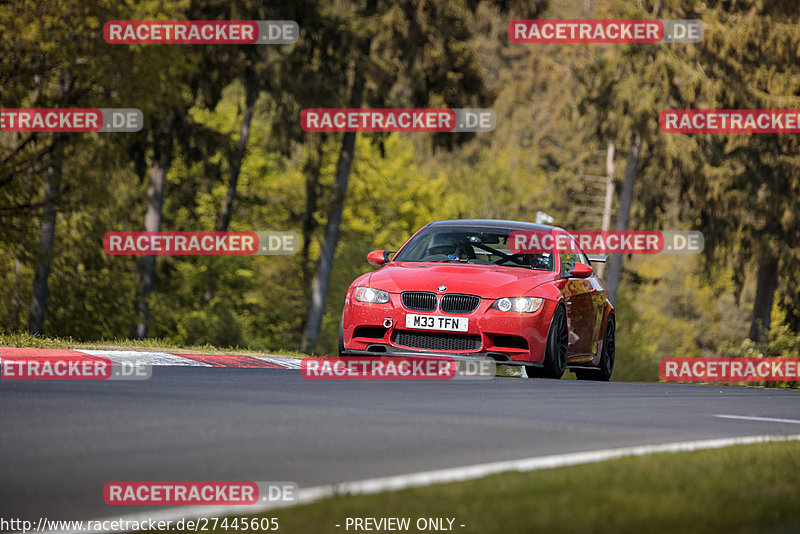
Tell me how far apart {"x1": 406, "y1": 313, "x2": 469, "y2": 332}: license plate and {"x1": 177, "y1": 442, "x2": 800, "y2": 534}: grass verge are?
635 cm

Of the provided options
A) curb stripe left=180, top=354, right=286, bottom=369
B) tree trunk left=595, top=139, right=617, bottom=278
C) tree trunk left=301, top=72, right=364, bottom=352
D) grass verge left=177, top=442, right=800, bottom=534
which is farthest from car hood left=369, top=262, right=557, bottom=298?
tree trunk left=595, top=139, right=617, bottom=278

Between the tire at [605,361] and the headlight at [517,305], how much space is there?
3.06 metres

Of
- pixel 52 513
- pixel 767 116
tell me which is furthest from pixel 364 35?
pixel 52 513

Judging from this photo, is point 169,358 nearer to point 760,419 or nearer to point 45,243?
point 760,419

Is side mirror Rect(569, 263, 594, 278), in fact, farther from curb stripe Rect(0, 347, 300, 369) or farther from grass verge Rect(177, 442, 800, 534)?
grass verge Rect(177, 442, 800, 534)

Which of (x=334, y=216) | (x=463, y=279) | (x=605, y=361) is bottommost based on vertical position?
(x=605, y=361)

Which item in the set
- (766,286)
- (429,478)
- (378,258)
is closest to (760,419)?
(378,258)

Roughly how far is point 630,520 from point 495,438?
266 centimetres

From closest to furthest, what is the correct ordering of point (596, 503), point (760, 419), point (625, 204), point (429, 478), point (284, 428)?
point (596, 503), point (429, 478), point (284, 428), point (760, 419), point (625, 204)

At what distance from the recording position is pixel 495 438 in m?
7.92

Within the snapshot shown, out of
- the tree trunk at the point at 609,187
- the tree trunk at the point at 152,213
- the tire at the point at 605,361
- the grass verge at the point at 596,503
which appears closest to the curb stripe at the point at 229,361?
the tire at the point at 605,361

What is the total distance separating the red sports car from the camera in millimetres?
13266

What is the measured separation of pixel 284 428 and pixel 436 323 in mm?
5560

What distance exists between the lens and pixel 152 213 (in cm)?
3491
